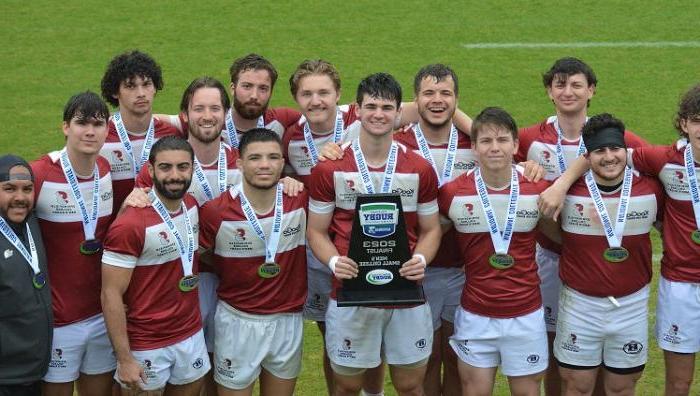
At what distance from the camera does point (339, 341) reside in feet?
18.8

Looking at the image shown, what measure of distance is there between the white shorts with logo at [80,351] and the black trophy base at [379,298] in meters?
1.23

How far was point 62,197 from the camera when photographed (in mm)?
5457

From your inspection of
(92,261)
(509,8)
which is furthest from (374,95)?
(509,8)

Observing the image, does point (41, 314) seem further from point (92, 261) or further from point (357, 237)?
point (357, 237)

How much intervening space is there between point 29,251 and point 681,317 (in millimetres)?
3299

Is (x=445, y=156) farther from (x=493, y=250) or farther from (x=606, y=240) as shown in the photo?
(x=606, y=240)

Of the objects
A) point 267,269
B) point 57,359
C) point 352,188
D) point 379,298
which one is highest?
point 352,188

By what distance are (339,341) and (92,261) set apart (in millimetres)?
1317

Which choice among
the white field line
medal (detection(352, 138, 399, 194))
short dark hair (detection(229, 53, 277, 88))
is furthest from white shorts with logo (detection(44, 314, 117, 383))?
the white field line

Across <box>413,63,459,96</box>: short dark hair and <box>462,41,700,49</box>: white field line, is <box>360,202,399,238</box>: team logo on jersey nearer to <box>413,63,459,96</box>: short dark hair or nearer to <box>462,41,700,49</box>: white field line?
<box>413,63,459,96</box>: short dark hair

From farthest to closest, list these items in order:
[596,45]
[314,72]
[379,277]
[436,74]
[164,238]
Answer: [596,45] → [314,72] → [436,74] → [379,277] → [164,238]

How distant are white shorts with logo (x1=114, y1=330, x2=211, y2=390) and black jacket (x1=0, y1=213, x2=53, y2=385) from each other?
0.40m

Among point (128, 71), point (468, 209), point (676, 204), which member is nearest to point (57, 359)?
point (128, 71)

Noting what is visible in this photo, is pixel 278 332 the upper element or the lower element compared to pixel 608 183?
lower
